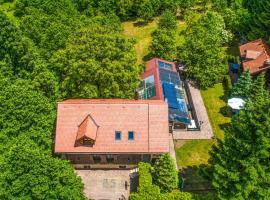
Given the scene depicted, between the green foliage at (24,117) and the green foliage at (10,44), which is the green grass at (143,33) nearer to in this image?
the green foliage at (10,44)

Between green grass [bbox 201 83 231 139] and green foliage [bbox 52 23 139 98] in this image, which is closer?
green foliage [bbox 52 23 139 98]

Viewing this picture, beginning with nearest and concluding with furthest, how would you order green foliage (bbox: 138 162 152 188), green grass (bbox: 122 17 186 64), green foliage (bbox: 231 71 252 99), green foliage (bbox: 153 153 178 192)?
1. green foliage (bbox: 138 162 152 188)
2. green foliage (bbox: 153 153 178 192)
3. green foliage (bbox: 231 71 252 99)
4. green grass (bbox: 122 17 186 64)

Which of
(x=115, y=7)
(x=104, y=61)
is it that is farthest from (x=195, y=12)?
(x=104, y=61)

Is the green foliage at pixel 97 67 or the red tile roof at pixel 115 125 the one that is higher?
the green foliage at pixel 97 67

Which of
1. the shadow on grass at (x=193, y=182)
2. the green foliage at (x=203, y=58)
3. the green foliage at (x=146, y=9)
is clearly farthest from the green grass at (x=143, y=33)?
the shadow on grass at (x=193, y=182)

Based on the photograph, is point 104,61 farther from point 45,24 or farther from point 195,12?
point 195,12

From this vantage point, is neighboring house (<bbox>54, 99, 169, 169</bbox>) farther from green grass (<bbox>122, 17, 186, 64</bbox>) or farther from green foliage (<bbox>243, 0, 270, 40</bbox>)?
green foliage (<bbox>243, 0, 270, 40</bbox>)

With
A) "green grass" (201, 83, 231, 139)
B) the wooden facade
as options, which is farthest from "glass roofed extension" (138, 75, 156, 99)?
the wooden facade
